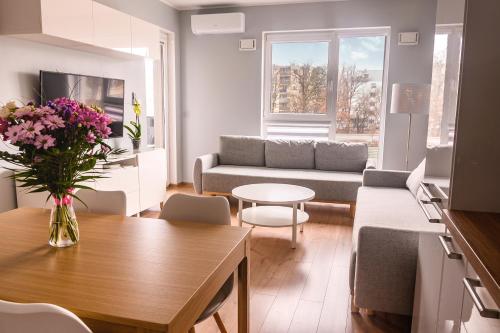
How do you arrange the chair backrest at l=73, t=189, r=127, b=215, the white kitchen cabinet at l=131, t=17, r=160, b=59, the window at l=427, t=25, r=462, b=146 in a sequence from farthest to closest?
the white kitchen cabinet at l=131, t=17, r=160, b=59
the chair backrest at l=73, t=189, r=127, b=215
the window at l=427, t=25, r=462, b=146

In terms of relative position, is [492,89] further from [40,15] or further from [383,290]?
[40,15]

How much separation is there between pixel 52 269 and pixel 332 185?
11.3ft

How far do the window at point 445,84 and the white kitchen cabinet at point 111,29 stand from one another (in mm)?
2955

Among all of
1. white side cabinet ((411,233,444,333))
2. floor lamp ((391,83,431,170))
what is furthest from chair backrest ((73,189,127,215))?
floor lamp ((391,83,431,170))

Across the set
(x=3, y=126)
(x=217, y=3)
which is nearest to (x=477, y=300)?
(x=3, y=126)

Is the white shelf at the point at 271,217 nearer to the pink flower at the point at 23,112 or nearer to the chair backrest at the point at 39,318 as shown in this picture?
the pink flower at the point at 23,112

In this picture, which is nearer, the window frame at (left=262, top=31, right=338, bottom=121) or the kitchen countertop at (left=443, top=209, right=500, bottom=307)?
the kitchen countertop at (left=443, top=209, right=500, bottom=307)

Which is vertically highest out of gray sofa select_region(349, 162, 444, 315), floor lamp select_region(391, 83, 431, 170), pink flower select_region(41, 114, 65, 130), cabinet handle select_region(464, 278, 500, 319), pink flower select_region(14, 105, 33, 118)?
floor lamp select_region(391, 83, 431, 170)

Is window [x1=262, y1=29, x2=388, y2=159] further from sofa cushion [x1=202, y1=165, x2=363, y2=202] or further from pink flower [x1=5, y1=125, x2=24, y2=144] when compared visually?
pink flower [x1=5, y1=125, x2=24, y2=144]

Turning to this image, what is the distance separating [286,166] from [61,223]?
12.6 feet

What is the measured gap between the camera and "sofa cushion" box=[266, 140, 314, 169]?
16.8 ft

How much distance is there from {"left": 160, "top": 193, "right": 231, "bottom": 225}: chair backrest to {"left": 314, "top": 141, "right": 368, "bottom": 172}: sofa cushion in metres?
3.24

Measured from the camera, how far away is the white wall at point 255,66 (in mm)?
5016

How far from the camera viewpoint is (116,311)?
1.05 meters
